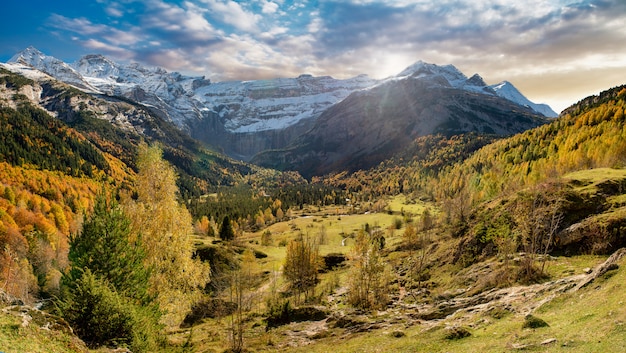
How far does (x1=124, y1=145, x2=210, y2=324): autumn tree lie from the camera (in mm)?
31859

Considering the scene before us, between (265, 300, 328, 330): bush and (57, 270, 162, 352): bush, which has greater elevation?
(57, 270, 162, 352): bush

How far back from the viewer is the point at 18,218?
505ft

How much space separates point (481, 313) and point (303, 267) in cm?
4924

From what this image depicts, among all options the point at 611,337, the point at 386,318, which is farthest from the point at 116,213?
the point at 611,337

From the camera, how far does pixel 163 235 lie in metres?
32.6

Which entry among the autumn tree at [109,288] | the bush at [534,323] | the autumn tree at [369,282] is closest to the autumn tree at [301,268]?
the autumn tree at [369,282]

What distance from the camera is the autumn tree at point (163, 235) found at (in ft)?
105

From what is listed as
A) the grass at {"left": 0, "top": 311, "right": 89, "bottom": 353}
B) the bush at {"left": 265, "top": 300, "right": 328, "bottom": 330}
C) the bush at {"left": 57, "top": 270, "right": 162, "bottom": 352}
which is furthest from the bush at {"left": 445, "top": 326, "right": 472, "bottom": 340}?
the grass at {"left": 0, "top": 311, "right": 89, "bottom": 353}

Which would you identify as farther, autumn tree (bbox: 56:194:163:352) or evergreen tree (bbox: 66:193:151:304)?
evergreen tree (bbox: 66:193:151:304)

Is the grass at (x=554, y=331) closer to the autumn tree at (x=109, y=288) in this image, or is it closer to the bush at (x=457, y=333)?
the bush at (x=457, y=333)

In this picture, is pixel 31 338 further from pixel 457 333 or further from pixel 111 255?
pixel 457 333

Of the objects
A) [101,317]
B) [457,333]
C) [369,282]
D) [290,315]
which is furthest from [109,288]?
[369,282]

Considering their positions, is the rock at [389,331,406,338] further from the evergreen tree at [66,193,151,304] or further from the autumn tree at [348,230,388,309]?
the evergreen tree at [66,193,151,304]

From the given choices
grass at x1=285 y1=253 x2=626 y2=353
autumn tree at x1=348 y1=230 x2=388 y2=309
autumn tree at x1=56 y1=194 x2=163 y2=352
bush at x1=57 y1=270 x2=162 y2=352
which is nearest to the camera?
grass at x1=285 y1=253 x2=626 y2=353
